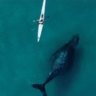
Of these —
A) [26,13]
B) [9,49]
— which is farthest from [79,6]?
[9,49]

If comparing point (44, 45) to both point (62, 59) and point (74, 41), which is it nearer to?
point (62, 59)

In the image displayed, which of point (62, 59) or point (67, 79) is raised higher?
point (62, 59)

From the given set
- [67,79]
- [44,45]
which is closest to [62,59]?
[67,79]

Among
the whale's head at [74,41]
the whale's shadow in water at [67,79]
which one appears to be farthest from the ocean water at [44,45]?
the whale's head at [74,41]

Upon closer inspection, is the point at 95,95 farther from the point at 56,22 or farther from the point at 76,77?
the point at 56,22

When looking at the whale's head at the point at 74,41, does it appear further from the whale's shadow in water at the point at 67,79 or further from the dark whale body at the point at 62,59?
the whale's shadow in water at the point at 67,79

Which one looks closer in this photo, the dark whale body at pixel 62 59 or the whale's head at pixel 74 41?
the dark whale body at pixel 62 59

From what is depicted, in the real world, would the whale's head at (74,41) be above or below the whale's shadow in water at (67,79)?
above
